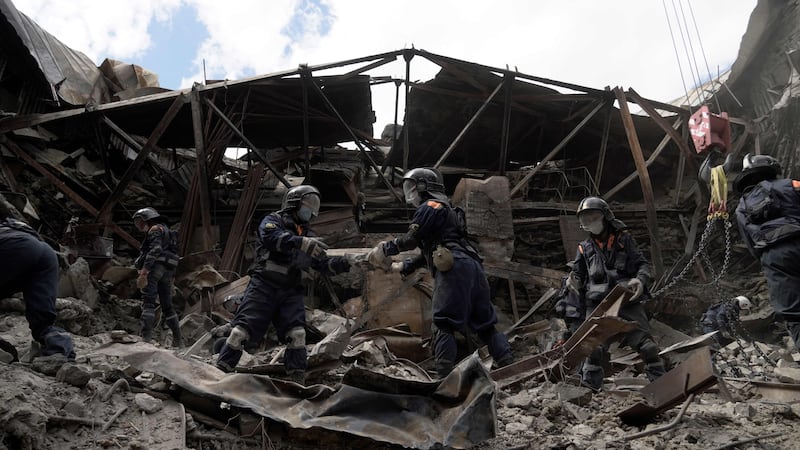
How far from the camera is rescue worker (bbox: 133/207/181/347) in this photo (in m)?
6.43

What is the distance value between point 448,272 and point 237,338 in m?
1.77

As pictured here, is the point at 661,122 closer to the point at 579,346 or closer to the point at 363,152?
the point at 363,152

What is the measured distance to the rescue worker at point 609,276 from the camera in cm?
423

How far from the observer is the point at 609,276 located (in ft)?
14.6

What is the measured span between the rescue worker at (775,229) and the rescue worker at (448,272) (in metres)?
2.04

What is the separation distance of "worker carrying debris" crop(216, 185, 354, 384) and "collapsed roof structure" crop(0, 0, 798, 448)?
114 inches

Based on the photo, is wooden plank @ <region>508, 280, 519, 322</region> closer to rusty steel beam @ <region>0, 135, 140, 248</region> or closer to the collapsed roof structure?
the collapsed roof structure

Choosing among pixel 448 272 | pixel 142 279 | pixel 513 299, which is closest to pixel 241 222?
pixel 142 279

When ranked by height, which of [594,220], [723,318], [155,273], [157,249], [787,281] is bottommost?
[723,318]

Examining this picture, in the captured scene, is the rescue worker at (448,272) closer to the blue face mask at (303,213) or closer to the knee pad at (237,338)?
the blue face mask at (303,213)

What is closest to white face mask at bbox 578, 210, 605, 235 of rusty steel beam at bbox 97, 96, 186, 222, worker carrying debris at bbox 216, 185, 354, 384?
worker carrying debris at bbox 216, 185, 354, 384

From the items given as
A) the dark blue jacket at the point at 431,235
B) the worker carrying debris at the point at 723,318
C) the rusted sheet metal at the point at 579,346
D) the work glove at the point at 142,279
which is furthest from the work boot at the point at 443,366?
the work glove at the point at 142,279

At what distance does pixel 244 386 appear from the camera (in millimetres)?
2963

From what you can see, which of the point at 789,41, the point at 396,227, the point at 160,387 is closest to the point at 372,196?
the point at 396,227
